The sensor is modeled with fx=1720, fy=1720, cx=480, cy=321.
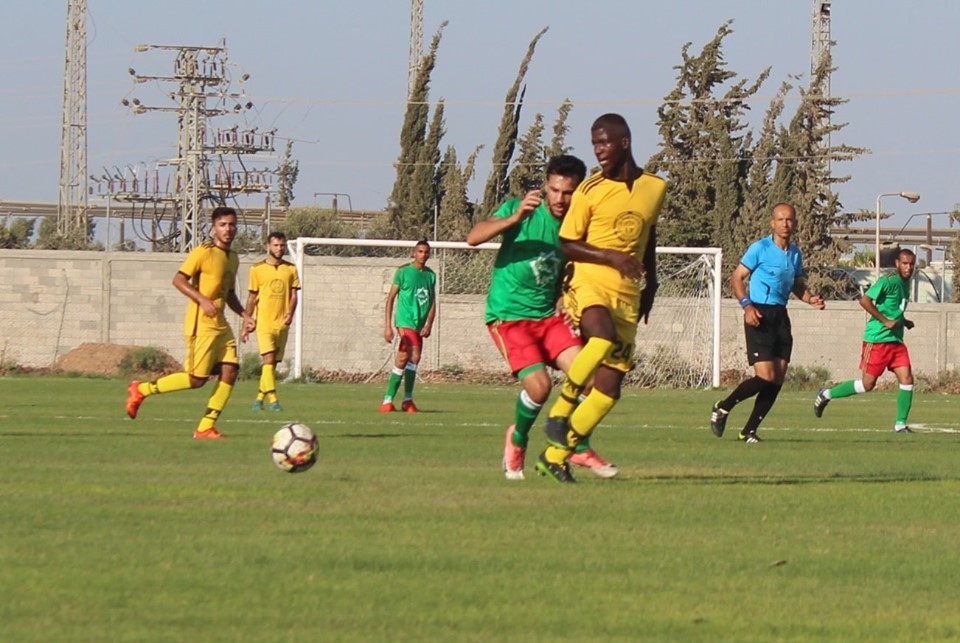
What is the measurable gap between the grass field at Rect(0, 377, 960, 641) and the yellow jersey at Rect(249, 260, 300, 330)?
20.8 ft

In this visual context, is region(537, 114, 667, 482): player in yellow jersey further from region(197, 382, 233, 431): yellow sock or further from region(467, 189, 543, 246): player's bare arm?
region(197, 382, 233, 431): yellow sock

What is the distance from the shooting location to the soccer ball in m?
10.7

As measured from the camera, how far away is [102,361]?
32.8 metres

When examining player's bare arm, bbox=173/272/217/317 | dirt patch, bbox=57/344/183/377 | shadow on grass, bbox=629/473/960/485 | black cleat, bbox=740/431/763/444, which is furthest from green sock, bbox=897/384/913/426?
dirt patch, bbox=57/344/183/377

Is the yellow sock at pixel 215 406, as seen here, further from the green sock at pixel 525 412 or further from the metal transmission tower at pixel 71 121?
the metal transmission tower at pixel 71 121

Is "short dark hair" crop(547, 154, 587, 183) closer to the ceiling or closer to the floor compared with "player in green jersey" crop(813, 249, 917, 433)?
closer to the ceiling

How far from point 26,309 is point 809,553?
28.7 metres

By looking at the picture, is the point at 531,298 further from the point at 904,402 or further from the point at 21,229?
the point at 21,229

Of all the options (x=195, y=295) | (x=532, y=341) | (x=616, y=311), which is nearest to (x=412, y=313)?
(x=195, y=295)

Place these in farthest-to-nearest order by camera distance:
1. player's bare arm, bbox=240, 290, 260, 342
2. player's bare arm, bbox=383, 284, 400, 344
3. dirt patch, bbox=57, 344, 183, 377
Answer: dirt patch, bbox=57, 344, 183, 377
player's bare arm, bbox=383, 284, 400, 344
player's bare arm, bbox=240, 290, 260, 342

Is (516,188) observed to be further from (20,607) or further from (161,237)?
(20,607)

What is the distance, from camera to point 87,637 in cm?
557

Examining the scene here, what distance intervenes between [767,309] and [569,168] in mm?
5342

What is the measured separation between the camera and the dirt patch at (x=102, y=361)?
106 feet
